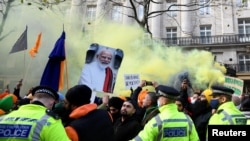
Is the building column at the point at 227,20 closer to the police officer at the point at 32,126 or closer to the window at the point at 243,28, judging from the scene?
the window at the point at 243,28

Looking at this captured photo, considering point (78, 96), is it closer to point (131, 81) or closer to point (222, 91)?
point (222, 91)

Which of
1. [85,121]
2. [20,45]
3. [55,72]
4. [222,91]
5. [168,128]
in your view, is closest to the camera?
[85,121]

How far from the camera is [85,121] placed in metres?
2.92

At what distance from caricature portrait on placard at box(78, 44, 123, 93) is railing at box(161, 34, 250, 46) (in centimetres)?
2586

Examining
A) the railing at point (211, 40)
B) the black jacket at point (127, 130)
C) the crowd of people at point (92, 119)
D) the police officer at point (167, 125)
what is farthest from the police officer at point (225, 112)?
the railing at point (211, 40)

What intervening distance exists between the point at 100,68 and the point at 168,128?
141 inches

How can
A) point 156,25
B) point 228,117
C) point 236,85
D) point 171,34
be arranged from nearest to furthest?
point 228,117
point 236,85
point 156,25
point 171,34

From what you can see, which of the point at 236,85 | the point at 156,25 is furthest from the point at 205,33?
the point at 236,85

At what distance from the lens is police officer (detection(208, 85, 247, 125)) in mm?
3686

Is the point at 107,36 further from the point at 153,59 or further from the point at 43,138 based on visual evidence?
the point at 43,138

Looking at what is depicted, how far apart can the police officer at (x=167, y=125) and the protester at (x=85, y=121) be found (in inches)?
13.8

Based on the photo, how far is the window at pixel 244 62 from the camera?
30.2 meters

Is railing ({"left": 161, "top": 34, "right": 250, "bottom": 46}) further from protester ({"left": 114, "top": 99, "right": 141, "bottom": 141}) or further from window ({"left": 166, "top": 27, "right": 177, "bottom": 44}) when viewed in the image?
protester ({"left": 114, "top": 99, "right": 141, "bottom": 141})

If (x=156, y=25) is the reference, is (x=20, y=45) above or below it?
below
